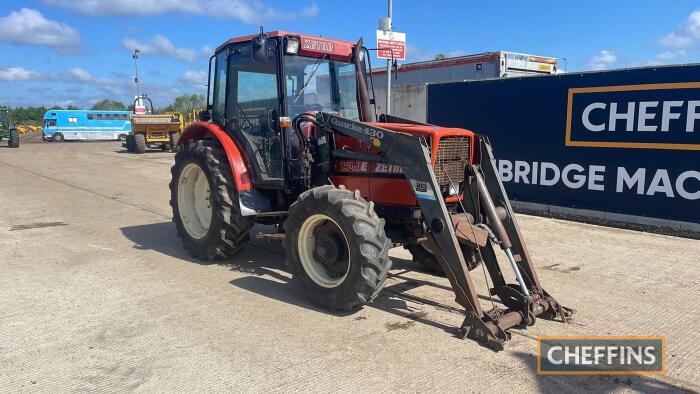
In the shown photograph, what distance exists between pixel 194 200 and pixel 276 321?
A: 3.06 metres

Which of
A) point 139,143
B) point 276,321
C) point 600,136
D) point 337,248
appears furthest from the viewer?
point 139,143

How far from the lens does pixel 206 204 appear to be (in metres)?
6.89

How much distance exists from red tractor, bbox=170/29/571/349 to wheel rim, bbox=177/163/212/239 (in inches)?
0.7

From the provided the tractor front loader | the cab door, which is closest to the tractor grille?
the cab door

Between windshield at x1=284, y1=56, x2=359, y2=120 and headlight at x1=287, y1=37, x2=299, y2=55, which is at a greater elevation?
headlight at x1=287, y1=37, x2=299, y2=55

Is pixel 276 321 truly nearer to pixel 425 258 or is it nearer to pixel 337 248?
pixel 337 248

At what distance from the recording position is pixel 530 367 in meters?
3.65

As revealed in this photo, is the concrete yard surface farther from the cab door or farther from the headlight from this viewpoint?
the headlight

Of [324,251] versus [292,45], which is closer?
[324,251]

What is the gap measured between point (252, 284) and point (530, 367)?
117 inches

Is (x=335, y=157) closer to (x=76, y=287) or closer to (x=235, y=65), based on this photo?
(x=235, y=65)

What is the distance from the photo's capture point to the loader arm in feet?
13.5

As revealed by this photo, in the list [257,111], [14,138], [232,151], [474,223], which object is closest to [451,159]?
[474,223]

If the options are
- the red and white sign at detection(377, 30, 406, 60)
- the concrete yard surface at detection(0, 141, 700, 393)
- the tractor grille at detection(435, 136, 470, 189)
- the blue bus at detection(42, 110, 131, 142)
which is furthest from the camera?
the blue bus at detection(42, 110, 131, 142)
